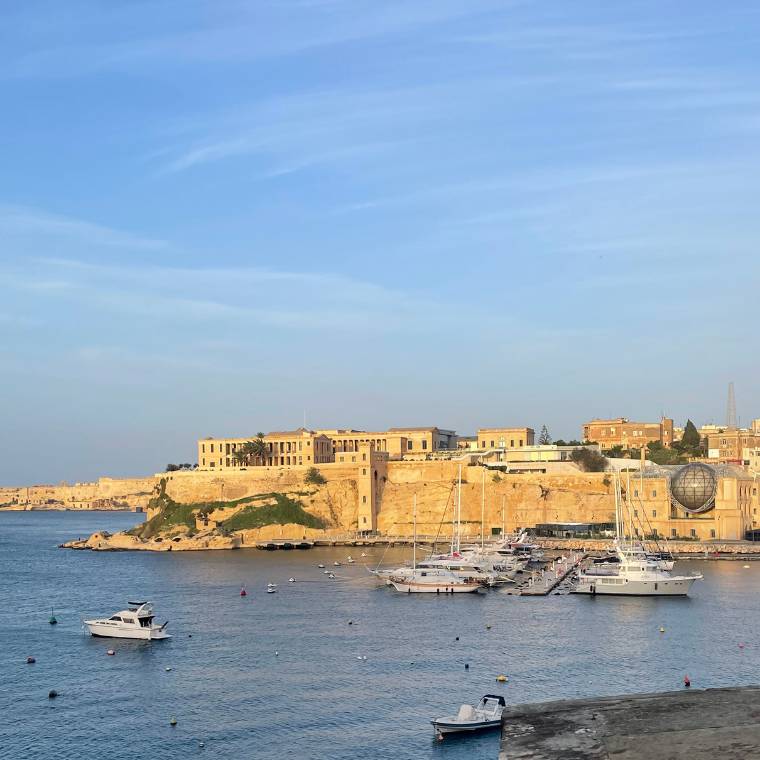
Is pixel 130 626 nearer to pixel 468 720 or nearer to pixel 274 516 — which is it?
pixel 468 720

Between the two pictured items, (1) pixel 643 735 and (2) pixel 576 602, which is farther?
(2) pixel 576 602

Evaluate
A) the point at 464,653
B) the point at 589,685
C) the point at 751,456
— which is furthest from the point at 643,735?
the point at 751,456

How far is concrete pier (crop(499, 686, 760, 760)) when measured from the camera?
9594 millimetres

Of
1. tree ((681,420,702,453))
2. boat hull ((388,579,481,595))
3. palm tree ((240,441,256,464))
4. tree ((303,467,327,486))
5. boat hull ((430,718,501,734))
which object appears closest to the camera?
boat hull ((430,718,501,734))

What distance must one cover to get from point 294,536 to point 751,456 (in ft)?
167

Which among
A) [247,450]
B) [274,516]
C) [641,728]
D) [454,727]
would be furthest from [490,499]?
[641,728]

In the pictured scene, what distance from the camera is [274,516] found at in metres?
87.8

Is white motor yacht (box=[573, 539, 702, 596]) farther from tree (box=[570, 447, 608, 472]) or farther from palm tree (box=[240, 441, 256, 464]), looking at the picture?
palm tree (box=[240, 441, 256, 464])

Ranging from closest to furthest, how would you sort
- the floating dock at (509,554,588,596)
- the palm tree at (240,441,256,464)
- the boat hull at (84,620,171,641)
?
the boat hull at (84,620,171,641), the floating dock at (509,554,588,596), the palm tree at (240,441,256,464)

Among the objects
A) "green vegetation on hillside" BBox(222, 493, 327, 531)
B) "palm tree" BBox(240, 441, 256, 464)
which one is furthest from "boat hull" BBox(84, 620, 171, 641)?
"palm tree" BBox(240, 441, 256, 464)

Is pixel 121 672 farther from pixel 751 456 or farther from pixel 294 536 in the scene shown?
pixel 751 456

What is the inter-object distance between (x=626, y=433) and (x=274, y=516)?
5720 centimetres

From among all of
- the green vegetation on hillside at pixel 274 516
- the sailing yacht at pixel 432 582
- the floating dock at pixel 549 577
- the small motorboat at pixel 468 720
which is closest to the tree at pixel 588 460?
the floating dock at pixel 549 577

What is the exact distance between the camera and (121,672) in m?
36.3
